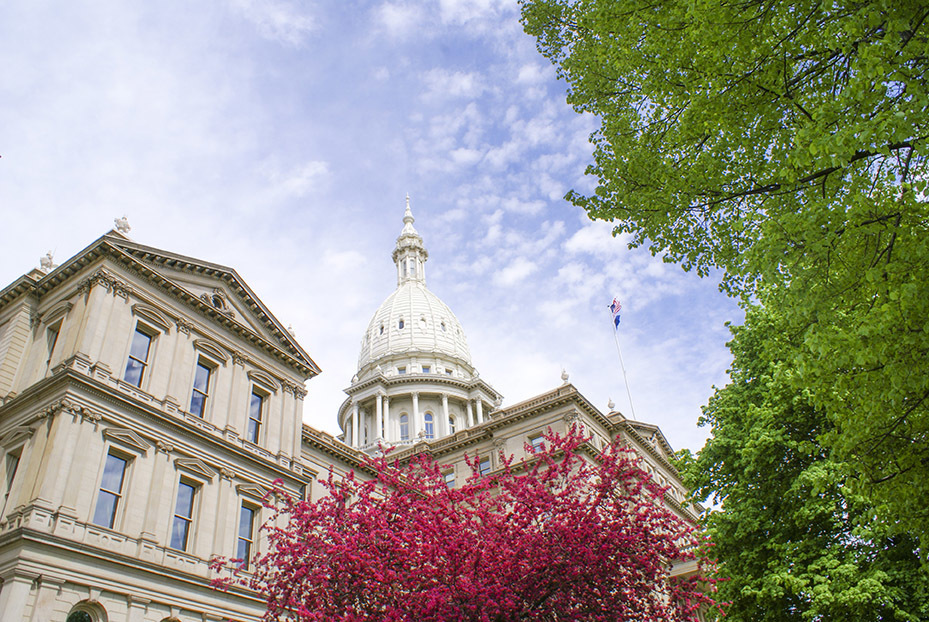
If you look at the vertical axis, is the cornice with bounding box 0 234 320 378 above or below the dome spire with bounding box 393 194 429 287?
below

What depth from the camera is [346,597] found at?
17.3 metres

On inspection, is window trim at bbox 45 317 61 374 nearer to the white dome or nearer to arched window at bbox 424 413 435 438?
arched window at bbox 424 413 435 438

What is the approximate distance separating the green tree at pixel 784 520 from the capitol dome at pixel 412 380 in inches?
1907

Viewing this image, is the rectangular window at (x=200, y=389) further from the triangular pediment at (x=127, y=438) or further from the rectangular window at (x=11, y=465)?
the rectangular window at (x=11, y=465)

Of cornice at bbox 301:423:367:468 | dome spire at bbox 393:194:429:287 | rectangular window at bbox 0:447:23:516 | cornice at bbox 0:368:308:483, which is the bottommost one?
rectangular window at bbox 0:447:23:516

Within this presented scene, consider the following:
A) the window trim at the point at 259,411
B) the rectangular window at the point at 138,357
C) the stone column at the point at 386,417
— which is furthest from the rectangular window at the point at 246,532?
the stone column at the point at 386,417

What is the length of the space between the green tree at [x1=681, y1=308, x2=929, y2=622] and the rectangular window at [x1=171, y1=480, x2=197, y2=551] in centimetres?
1783

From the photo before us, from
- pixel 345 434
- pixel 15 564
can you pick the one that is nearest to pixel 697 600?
pixel 15 564

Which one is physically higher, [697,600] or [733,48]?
[733,48]

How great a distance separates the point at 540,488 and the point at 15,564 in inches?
579

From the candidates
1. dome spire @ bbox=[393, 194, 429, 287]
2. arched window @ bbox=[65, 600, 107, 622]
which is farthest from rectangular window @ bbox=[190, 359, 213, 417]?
dome spire @ bbox=[393, 194, 429, 287]

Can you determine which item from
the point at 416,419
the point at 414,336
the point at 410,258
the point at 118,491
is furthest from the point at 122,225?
the point at 410,258

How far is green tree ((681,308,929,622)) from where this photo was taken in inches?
679

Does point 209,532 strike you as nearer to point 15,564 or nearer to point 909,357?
point 15,564
